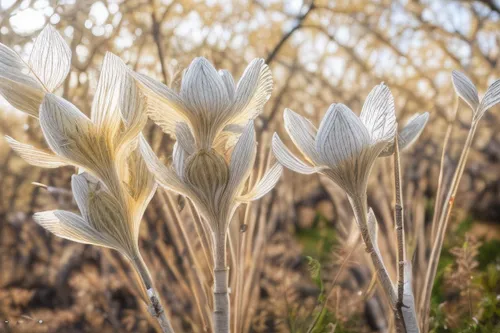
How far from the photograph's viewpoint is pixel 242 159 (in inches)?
7.7

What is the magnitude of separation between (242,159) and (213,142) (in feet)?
0.05

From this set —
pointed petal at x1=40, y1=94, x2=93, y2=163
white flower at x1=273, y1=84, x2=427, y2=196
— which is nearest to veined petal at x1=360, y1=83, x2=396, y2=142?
white flower at x1=273, y1=84, x2=427, y2=196

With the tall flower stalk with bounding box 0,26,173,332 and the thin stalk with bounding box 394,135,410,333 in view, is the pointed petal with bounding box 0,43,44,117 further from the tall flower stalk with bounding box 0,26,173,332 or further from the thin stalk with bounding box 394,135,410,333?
the thin stalk with bounding box 394,135,410,333

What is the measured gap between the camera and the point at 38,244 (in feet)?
2.47

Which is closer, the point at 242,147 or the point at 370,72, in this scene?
the point at 242,147

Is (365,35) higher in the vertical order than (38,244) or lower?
higher

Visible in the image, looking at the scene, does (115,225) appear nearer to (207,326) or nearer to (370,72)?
(207,326)

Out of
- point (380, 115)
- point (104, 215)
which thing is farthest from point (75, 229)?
point (380, 115)

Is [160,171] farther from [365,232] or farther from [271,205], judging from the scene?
[271,205]

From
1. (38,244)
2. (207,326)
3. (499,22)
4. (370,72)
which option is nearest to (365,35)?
(370,72)

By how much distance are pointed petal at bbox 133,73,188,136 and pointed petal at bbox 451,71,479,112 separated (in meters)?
0.11

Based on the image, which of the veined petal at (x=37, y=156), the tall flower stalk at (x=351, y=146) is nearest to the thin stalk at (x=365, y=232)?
the tall flower stalk at (x=351, y=146)

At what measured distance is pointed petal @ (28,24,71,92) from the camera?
0.67ft

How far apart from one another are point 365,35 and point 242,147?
78 centimetres
